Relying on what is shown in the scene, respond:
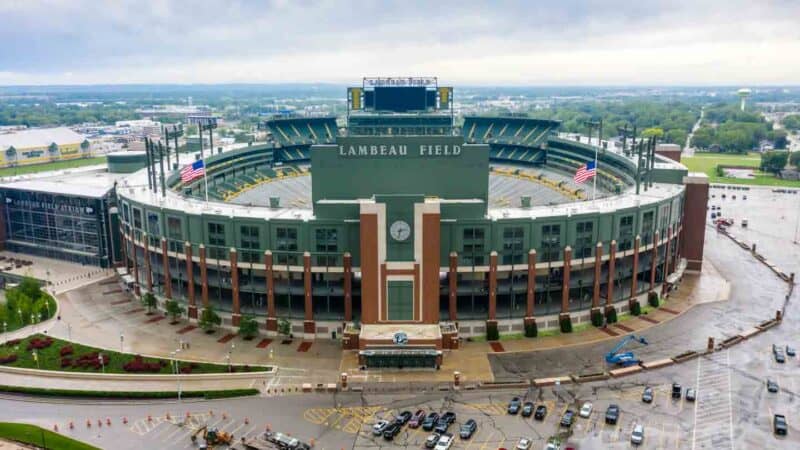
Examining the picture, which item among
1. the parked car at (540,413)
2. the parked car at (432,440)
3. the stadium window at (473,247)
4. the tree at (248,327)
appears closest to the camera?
the parked car at (432,440)

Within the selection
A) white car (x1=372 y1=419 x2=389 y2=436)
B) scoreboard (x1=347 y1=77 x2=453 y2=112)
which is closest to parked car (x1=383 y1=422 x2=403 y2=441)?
white car (x1=372 y1=419 x2=389 y2=436)

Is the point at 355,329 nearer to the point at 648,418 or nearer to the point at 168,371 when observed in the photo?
the point at 168,371

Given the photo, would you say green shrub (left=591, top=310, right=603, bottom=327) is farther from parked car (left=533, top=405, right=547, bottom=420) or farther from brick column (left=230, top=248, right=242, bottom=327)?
brick column (left=230, top=248, right=242, bottom=327)

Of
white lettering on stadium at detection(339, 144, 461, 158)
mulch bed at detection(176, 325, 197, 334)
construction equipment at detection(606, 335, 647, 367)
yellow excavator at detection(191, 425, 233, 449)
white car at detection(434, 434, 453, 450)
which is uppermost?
white lettering on stadium at detection(339, 144, 461, 158)

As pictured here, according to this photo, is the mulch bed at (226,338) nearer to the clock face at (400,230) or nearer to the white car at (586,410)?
the clock face at (400,230)

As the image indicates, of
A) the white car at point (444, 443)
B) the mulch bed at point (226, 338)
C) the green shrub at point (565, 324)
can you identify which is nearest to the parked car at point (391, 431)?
the white car at point (444, 443)

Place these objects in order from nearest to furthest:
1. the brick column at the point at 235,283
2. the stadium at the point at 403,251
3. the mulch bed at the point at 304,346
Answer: the stadium at the point at 403,251 < the mulch bed at the point at 304,346 < the brick column at the point at 235,283

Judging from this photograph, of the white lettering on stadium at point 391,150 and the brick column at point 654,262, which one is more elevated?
the white lettering on stadium at point 391,150
